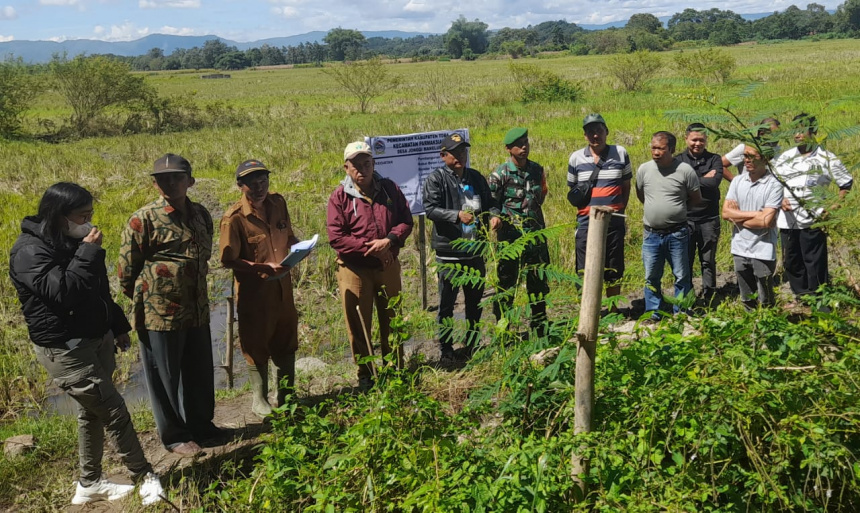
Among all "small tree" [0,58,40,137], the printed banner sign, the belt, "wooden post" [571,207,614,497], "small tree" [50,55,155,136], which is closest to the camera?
"wooden post" [571,207,614,497]

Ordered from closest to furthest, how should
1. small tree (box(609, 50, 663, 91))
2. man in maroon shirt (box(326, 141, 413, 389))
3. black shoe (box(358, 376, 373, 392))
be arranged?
man in maroon shirt (box(326, 141, 413, 389))
black shoe (box(358, 376, 373, 392))
small tree (box(609, 50, 663, 91))

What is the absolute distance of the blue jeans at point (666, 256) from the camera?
5.71m

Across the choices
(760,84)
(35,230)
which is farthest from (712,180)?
(35,230)

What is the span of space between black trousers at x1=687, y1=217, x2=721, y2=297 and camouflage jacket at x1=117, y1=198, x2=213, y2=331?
457cm

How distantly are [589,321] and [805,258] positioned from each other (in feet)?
12.6

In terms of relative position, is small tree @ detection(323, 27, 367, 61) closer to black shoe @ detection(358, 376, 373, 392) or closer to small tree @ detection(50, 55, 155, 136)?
small tree @ detection(50, 55, 155, 136)

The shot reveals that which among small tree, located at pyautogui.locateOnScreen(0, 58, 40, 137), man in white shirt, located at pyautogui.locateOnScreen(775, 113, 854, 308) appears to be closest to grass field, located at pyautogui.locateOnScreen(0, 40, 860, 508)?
man in white shirt, located at pyautogui.locateOnScreen(775, 113, 854, 308)

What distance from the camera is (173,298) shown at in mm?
4117

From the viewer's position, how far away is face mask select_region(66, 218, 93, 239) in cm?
346

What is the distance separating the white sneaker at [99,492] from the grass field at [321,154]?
1.86 meters

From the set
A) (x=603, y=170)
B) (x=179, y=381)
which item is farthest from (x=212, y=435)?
(x=603, y=170)

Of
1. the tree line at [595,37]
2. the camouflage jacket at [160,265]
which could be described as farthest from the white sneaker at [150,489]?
the tree line at [595,37]

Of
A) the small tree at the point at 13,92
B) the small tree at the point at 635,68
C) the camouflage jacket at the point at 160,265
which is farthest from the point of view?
the small tree at the point at 635,68

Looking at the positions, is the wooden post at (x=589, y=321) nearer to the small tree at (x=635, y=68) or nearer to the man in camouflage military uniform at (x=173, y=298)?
the man in camouflage military uniform at (x=173, y=298)
